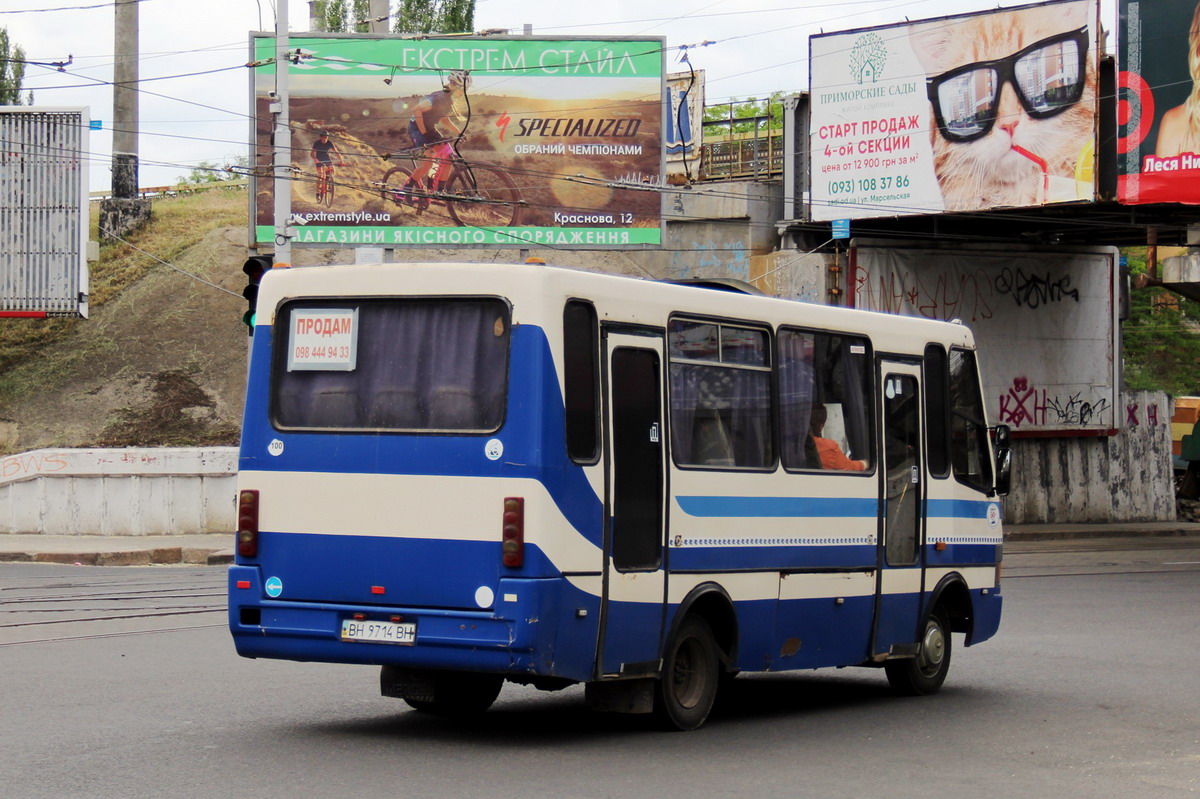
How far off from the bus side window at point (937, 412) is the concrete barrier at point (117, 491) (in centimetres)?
1519

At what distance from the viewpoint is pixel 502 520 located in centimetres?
800

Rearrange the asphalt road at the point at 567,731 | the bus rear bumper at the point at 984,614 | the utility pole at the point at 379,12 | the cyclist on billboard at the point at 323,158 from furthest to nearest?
the utility pole at the point at 379,12 < the cyclist on billboard at the point at 323,158 < the bus rear bumper at the point at 984,614 < the asphalt road at the point at 567,731

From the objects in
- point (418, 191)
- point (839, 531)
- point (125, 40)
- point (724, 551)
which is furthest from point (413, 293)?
point (125, 40)

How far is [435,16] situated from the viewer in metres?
46.5

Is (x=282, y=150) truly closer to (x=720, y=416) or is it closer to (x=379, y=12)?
(x=379, y=12)

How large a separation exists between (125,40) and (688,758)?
120 feet

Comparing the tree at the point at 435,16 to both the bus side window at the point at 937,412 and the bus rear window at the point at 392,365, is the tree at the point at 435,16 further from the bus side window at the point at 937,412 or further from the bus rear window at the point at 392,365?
the bus rear window at the point at 392,365

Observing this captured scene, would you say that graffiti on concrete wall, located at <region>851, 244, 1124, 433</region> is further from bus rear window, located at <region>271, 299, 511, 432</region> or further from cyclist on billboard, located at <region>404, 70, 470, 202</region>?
bus rear window, located at <region>271, 299, 511, 432</region>

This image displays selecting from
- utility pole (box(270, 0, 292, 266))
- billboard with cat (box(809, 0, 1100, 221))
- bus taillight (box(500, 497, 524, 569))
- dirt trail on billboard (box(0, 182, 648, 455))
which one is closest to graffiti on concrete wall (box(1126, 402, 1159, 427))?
billboard with cat (box(809, 0, 1100, 221))

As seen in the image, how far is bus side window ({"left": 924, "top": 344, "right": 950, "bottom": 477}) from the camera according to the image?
1134cm

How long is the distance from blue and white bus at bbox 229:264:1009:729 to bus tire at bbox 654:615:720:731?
0.01 metres

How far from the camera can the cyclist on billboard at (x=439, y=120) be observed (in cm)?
3061

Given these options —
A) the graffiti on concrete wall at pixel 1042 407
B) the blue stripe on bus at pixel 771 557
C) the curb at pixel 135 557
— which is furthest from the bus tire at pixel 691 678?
the graffiti on concrete wall at pixel 1042 407

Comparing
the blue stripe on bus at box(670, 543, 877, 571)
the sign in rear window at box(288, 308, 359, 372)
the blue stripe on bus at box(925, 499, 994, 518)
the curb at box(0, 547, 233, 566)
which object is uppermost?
the sign in rear window at box(288, 308, 359, 372)
